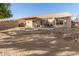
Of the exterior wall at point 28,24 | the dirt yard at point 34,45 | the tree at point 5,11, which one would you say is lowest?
the dirt yard at point 34,45

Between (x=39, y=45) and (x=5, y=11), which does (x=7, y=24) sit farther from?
(x=39, y=45)

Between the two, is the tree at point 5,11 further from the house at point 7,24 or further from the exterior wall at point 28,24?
the exterior wall at point 28,24

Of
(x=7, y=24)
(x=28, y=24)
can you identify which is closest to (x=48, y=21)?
(x=28, y=24)

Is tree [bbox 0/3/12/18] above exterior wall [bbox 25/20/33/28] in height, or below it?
above

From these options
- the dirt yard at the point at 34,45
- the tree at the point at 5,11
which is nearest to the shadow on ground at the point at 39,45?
the dirt yard at the point at 34,45

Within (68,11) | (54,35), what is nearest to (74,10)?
(68,11)

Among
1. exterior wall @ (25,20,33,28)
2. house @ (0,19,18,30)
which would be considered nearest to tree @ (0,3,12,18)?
house @ (0,19,18,30)

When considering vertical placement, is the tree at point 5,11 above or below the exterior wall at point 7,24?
above

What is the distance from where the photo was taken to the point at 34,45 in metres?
2.49

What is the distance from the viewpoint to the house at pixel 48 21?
2.48 meters

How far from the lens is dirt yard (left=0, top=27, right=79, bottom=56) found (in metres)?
2.48

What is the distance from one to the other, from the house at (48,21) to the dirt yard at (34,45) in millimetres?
88

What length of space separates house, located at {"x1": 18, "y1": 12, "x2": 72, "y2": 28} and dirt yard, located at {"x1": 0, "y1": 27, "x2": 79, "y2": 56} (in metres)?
0.09

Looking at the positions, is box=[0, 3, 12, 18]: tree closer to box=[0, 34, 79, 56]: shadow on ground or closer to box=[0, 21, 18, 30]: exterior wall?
box=[0, 21, 18, 30]: exterior wall
